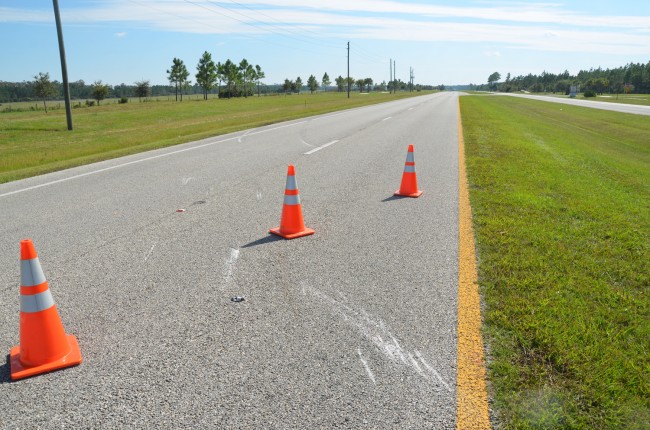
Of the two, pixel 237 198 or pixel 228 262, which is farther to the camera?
pixel 237 198

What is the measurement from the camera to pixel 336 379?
2699 millimetres

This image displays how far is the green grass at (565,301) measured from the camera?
8.01ft

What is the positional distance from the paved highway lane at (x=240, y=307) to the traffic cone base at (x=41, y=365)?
0.20 feet

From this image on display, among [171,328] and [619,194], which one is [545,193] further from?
[171,328]

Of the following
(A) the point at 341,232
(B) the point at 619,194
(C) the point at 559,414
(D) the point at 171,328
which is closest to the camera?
(C) the point at 559,414

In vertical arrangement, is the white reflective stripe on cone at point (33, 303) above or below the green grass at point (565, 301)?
above

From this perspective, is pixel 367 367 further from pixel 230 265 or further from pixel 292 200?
pixel 292 200

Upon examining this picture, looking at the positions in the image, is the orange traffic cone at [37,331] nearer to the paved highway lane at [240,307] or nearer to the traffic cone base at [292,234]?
the paved highway lane at [240,307]

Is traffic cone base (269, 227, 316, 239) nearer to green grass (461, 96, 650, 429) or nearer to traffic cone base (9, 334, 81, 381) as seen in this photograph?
green grass (461, 96, 650, 429)

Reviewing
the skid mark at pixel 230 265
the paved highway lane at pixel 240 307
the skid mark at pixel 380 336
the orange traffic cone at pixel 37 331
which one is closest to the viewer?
the paved highway lane at pixel 240 307

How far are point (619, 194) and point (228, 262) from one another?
6.71m

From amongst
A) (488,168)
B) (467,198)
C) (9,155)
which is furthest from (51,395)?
(9,155)

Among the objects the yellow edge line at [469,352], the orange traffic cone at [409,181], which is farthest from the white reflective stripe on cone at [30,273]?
the orange traffic cone at [409,181]

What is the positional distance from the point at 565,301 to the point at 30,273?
3.64m
